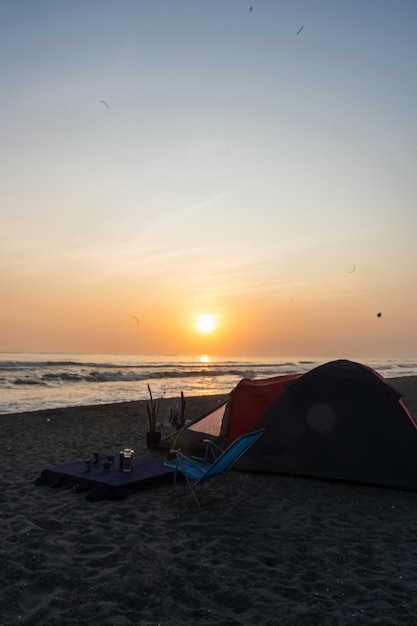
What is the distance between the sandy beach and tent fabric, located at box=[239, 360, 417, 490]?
25 centimetres

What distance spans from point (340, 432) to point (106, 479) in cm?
358

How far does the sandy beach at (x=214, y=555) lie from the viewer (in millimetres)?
3973

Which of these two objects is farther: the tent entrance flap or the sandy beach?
the tent entrance flap

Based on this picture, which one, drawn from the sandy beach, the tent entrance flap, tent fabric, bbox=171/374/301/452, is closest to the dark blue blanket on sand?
the sandy beach

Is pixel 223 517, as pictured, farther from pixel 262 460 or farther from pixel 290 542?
pixel 262 460

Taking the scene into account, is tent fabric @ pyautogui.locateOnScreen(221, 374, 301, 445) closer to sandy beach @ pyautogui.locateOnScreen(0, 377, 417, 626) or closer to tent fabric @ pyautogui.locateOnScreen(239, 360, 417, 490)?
tent fabric @ pyautogui.locateOnScreen(239, 360, 417, 490)

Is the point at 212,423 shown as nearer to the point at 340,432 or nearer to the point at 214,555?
the point at 340,432

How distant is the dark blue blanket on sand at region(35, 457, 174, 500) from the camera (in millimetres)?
6898

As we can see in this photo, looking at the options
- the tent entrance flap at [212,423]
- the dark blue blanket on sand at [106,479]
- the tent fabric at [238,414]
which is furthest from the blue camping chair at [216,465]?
the tent entrance flap at [212,423]

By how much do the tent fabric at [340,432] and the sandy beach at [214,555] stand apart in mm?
247

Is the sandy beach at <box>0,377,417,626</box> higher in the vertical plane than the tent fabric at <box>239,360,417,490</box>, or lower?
lower

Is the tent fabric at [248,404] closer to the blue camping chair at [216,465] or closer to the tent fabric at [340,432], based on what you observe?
the tent fabric at [340,432]

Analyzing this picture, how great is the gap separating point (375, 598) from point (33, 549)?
328cm

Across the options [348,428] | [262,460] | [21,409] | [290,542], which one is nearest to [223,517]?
[290,542]
